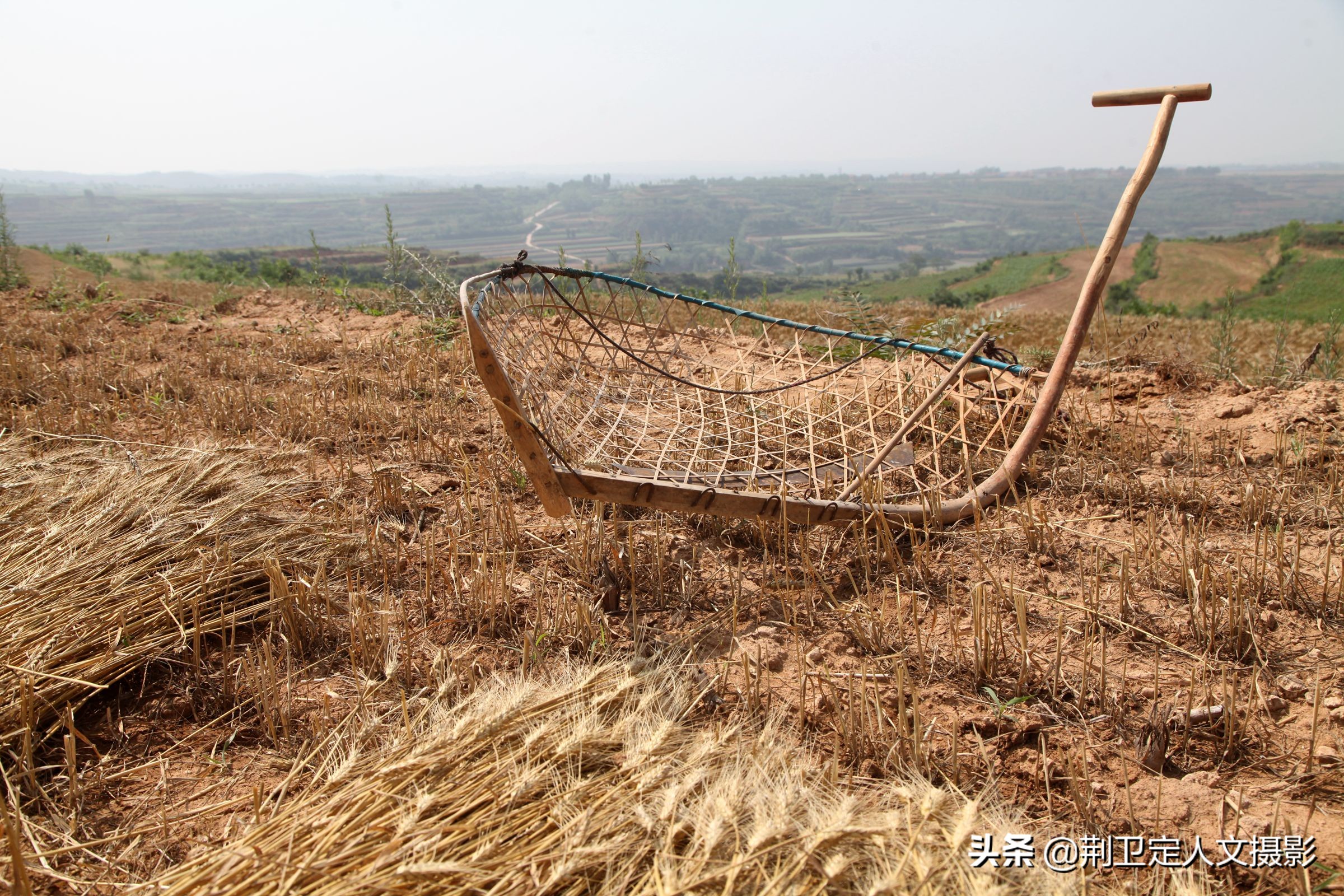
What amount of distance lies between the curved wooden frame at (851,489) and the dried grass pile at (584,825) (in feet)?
2.98

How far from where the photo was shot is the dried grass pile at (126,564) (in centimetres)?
187

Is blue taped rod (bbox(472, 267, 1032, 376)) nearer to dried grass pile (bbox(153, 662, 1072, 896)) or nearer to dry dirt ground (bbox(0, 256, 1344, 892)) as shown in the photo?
dry dirt ground (bbox(0, 256, 1344, 892))

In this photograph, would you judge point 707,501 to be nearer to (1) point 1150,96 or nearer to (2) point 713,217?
(1) point 1150,96

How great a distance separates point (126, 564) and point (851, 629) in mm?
2205

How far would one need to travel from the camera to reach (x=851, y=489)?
10.1 feet

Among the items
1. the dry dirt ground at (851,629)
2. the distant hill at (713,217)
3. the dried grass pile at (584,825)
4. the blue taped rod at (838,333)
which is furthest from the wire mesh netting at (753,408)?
the distant hill at (713,217)

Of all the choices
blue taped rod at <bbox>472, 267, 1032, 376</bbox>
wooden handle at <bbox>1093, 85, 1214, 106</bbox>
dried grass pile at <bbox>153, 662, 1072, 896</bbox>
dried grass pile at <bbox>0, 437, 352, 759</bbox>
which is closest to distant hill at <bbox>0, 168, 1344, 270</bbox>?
blue taped rod at <bbox>472, 267, 1032, 376</bbox>

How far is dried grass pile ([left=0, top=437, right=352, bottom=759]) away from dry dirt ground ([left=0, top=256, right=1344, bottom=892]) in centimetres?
8

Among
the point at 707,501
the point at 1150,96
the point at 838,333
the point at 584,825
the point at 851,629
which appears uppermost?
the point at 1150,96

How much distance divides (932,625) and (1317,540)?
5.78 feet

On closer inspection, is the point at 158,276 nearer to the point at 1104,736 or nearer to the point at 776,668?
the point at 776,668

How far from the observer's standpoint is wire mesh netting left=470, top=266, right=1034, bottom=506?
3.19 m

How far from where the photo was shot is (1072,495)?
332 cm

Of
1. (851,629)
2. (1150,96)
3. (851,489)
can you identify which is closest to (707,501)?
(851,629)
